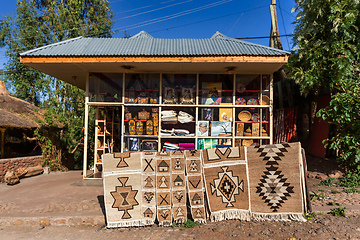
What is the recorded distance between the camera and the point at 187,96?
22.6 feet

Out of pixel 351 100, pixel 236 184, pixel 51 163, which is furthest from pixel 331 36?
pixel 51 163

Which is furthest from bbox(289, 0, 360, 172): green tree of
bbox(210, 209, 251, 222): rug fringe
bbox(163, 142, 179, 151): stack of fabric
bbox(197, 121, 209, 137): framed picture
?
bbox(163, 142, 179, 151): stack of fabric

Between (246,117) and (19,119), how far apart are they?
946 centimetres

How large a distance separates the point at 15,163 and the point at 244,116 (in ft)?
28.5

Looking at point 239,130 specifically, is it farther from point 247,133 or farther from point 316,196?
point 316,196

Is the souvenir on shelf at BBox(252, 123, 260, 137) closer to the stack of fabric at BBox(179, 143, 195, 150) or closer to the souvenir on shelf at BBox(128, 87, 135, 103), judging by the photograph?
the stack of fabric at BBox(179, 143, 195, 150)

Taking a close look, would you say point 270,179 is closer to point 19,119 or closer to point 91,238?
point 91,238

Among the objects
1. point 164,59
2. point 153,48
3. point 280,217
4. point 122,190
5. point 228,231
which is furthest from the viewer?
point 153,48

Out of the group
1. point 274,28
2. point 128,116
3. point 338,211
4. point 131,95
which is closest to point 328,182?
point 338,211

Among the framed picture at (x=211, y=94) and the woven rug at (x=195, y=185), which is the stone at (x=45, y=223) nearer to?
the woven rug at (x=195, y=185)

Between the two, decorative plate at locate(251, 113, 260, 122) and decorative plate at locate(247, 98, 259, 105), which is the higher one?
decorative plate at locate(247, 98, 259, 105)

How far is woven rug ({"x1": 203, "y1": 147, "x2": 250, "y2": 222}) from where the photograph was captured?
413 centimetres

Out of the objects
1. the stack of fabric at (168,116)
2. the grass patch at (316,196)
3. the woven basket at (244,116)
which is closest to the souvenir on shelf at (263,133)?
the woven basket at (244,116)

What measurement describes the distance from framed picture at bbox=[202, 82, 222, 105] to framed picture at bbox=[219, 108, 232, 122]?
0.30 metres
